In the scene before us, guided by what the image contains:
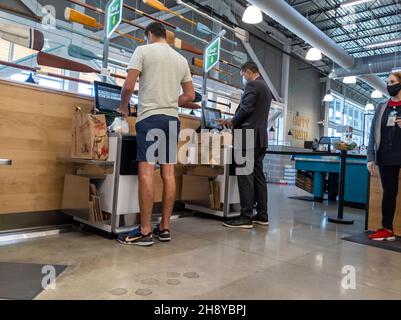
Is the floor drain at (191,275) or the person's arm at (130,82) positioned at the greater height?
the person's arm at (130,82)

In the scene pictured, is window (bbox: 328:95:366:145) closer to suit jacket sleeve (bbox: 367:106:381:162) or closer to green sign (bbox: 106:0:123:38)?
suit jacket sleeve (bbox: 367:106:381:162)

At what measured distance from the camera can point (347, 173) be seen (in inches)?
199

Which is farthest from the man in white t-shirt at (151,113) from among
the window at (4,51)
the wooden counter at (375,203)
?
the window at (4,51)

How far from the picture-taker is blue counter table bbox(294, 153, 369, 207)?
4.87 metres

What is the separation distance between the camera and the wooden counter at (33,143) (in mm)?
2223

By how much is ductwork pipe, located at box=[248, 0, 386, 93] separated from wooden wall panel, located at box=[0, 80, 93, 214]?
186 inches

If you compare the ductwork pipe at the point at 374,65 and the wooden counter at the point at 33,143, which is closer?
the wooden counter at the point at 33,143

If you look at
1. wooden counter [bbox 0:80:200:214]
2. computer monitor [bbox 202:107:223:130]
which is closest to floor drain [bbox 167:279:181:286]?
wooden counter [bbox 0:80:200:214]

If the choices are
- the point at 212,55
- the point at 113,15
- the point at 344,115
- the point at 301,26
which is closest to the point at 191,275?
the point at 113,15

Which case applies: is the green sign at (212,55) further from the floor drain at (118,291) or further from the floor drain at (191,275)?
the floor drain at (118,291)

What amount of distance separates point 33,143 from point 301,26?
6.45 m

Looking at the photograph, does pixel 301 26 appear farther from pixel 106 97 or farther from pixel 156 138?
pixel 156 138

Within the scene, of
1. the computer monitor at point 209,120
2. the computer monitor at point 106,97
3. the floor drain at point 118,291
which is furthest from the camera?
the computer monitor at point 209,120

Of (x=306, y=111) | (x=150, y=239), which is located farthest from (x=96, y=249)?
(x=306, y=111)
